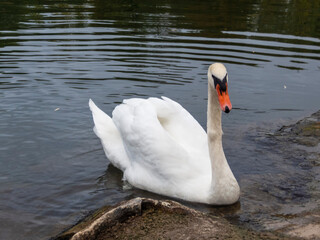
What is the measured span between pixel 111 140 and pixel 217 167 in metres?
1.93

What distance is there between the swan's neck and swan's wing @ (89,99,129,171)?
1.38 m

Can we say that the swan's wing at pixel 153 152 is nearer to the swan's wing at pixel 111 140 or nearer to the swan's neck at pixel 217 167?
the swan's wing at pixel 111 140

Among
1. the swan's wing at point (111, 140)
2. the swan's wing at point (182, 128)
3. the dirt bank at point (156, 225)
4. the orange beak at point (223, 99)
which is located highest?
the orange beak at point (223, 99)

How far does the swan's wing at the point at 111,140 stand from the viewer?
7.01m

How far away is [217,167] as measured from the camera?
589 cm

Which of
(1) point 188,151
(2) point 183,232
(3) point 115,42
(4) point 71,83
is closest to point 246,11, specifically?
(3) point 115,42

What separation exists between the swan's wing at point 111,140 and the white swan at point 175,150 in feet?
0.04

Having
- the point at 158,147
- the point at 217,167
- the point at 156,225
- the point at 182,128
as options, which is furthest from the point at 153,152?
the point at 156,225

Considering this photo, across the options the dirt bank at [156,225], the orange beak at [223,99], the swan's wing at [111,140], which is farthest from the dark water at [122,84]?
the orange beak at [223,99]

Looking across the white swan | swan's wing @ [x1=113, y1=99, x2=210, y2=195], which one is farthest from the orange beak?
swan's wing @ [x1=113, y1=99, x2=210, y2=195]

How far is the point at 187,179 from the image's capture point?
20.3 ft

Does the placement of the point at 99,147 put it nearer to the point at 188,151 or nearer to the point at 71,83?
the point at 188,151

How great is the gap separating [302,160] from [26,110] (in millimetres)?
4557

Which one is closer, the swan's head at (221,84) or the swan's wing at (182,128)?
the swan's head at (221,84)
